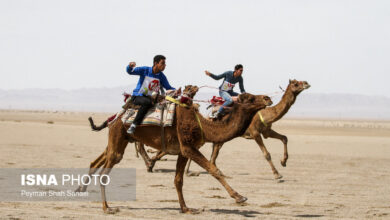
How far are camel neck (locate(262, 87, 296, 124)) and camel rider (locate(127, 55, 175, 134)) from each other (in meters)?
6.04

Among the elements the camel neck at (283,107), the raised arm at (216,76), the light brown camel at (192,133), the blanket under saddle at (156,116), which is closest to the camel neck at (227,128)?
the light brown camel at (192,133)

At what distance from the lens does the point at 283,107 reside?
15523 mm

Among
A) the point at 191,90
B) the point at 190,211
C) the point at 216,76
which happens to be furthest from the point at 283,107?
the point at 190,211

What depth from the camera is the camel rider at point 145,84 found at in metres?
9.80

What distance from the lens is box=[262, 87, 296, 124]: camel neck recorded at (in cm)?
1522

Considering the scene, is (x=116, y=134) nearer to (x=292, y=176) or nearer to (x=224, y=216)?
(x=224, y=216)

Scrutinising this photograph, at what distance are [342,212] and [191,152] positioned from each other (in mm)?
3086

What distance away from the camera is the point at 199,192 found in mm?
12445

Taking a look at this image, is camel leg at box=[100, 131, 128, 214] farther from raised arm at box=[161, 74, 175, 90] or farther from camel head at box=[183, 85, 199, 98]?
camel head at box=[183, 85, 199, 98]

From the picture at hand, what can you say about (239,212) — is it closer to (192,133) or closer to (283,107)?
(192,133)

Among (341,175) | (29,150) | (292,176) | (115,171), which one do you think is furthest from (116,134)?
(29,150)

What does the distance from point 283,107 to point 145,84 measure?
6528mm

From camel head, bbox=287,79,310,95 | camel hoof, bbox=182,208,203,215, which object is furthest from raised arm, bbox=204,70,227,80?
camel hoof, bbox=182,208,203,215

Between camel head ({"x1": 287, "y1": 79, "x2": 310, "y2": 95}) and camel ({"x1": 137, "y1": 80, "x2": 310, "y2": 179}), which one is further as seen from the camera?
camel ({"x1": 137, "y1": 80, "x2": 310, "y2": 179})
